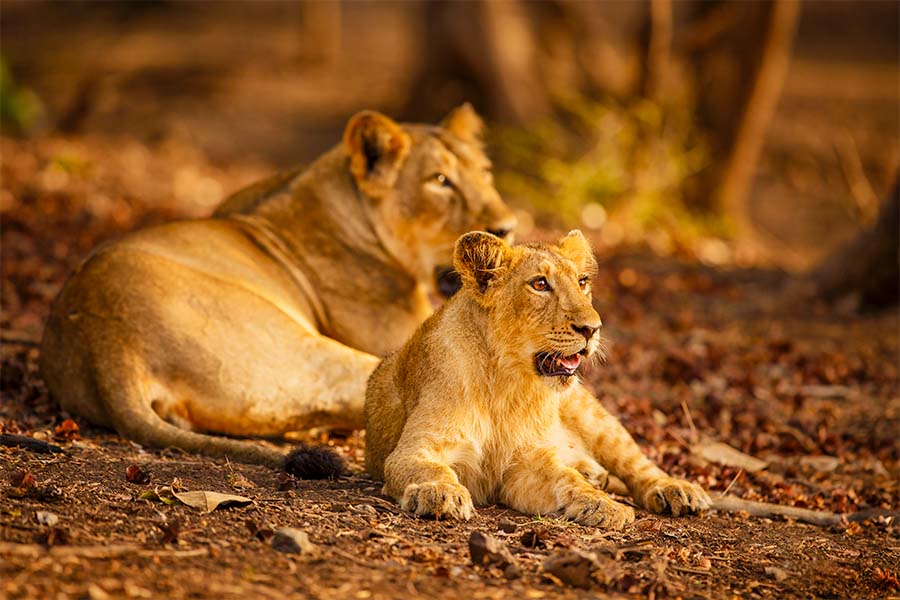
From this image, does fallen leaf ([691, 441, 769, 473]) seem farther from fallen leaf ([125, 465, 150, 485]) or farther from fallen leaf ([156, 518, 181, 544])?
fallen leaf ([156, 518, 181, 544])

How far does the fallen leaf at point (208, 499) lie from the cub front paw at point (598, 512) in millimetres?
1403

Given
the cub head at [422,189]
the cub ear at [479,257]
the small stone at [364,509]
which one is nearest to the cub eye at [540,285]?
the cub ear at [479,257]

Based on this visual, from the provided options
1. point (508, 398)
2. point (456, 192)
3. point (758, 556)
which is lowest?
point (758, 556)

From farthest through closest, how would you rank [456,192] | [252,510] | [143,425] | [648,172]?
1. [648,172]
2. [456,192]
3. [143,425]
4. [252,510]

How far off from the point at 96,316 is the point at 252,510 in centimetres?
207

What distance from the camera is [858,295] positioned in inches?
420

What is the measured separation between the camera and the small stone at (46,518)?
14.9 feet

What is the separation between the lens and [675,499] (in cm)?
573

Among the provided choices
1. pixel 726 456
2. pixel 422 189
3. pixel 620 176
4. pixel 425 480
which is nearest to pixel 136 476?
pixel 425 480

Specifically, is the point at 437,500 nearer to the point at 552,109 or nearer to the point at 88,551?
the point at 88,551

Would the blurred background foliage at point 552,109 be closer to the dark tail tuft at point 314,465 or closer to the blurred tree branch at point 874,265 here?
the blurred tree branch at point 874,265

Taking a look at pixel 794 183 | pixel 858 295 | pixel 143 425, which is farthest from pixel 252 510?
pixel 794 183

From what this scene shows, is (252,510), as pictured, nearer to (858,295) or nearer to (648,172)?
(858,295)

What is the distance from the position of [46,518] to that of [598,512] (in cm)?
227
